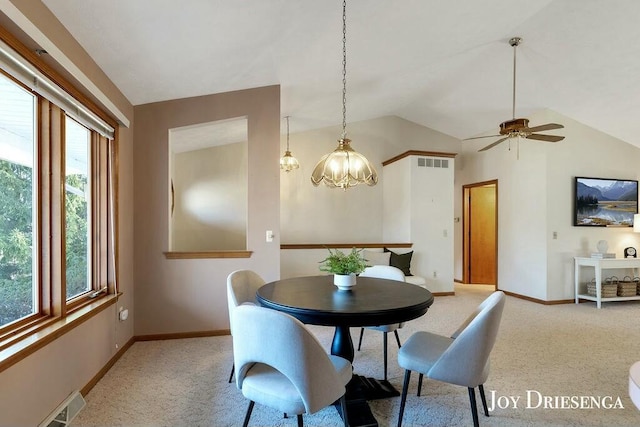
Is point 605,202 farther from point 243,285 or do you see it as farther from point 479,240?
point 243,285

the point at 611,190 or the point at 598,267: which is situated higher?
the point at 611,190

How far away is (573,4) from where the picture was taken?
3.18 m

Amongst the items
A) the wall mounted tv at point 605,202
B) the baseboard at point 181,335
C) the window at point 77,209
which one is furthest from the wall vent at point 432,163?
the window at point 77,209

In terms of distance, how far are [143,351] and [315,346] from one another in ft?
7.87

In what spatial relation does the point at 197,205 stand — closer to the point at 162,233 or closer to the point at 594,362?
the point at 162,233

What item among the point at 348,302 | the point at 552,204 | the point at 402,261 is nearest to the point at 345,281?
the point at 348,302

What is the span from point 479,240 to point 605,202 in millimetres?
2066

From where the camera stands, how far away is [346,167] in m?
2.71

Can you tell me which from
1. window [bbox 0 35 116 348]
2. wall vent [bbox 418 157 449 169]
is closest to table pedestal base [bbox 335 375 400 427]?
window [bbox 0 35 116 348]

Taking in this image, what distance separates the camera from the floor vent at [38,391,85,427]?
6.23 ft

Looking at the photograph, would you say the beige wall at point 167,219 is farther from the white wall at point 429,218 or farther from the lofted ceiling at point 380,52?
the white wall at point 429,218

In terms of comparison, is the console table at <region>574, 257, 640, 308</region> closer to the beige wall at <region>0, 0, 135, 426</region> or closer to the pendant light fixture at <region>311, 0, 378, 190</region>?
the pendant light fixture at <region>311, 0, 378, 190</region>

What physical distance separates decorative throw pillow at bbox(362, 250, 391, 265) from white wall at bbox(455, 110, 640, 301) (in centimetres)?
214

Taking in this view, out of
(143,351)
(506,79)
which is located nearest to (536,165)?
(506,79)
